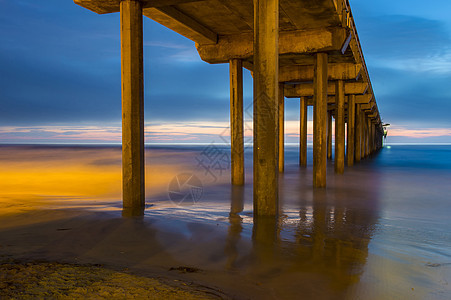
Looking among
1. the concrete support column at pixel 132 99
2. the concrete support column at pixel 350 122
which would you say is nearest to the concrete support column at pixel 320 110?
the concrete support column at pixel 132 99

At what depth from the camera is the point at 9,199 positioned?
7.80m

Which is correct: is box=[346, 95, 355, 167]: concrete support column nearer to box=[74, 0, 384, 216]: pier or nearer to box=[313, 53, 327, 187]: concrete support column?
box=[74, 0, 384, 216]: pier

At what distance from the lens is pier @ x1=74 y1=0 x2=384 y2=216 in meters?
5.90

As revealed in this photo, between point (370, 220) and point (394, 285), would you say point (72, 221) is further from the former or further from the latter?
point (370, 220)

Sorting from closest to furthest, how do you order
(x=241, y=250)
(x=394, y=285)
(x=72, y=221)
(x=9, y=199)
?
(x=394, y=285) → (x=241, y=250) → (x=72, y=221) → (x=9, y=199)

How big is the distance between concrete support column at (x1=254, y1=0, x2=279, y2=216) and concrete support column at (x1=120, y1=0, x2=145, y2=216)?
2.48m

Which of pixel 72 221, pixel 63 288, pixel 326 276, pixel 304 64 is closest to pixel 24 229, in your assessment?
pixel 72 221

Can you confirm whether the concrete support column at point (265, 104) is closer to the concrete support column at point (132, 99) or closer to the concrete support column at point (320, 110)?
the concrete support column at point (132, 99)

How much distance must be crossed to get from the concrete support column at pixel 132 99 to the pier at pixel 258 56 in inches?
0.8

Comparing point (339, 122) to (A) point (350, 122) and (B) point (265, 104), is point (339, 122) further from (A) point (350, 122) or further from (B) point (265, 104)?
(B) point (265, 104)

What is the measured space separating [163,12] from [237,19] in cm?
236

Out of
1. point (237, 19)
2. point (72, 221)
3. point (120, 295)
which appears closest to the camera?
point (120, 295)

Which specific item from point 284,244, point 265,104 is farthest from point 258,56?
point 284,244

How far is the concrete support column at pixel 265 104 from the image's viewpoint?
5.80 metres
